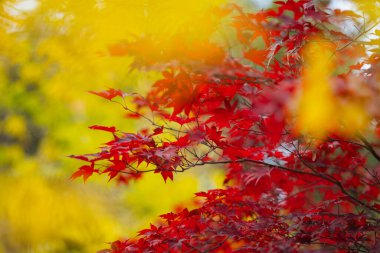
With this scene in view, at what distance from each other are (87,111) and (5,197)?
163 cm

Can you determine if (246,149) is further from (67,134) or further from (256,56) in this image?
(67,134)

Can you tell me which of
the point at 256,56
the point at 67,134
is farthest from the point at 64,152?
the point at 256,56

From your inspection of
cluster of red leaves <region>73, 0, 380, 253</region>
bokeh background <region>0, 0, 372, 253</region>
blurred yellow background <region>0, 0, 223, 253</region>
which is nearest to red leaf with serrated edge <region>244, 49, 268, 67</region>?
cluster of red leaves <region>73, 0, 380, 253</region>

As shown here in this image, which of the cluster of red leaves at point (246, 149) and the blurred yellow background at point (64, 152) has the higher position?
the blurred yellow background at point (64, 152)

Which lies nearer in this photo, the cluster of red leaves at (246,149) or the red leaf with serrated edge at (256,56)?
the cluster of red leaves at (246,149)

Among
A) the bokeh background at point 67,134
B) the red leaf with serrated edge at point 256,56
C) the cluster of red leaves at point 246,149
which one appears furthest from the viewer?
the bokeh background at point 67,134

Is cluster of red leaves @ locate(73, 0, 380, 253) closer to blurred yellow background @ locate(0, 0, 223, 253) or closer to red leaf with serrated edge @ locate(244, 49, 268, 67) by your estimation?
red leaf with serrated edge @ locate(244, 49, 268, 67)

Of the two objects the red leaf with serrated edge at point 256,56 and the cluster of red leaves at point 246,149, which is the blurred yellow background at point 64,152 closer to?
the red leaf with serrated edge at point 256,56

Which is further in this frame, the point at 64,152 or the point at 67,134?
the point at 64,152

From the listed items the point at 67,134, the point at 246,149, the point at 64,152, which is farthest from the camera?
the point at 64,152

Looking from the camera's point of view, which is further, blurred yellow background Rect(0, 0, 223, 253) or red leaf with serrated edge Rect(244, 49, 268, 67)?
blurred yellow background Rect(0, 0, 223, 253)

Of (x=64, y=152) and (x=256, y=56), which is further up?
(x=64, y=152)

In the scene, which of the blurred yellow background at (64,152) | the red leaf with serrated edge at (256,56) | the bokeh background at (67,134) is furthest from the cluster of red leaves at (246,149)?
the blurred yellow background at (64,152)

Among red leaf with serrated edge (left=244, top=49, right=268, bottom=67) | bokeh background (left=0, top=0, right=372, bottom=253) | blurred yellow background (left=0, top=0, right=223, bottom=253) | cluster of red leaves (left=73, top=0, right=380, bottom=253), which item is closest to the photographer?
cluster of red leaves (left=73, top=0, right=380, bottom=253)
